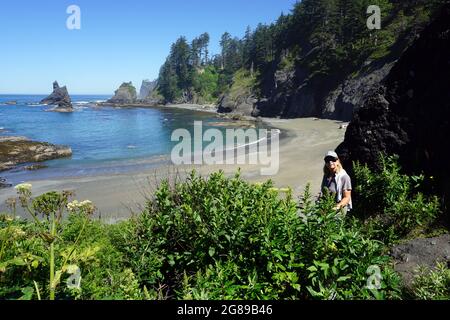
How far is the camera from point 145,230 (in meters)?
5.05

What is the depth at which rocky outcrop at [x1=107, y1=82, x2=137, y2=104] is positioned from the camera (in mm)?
140500

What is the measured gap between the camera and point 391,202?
667 centimetres

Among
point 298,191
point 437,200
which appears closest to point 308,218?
point 437,200

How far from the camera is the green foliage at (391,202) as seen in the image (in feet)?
20.4

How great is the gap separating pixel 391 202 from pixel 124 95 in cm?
14571

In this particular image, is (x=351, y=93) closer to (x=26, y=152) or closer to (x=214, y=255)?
(x=26, y=152)


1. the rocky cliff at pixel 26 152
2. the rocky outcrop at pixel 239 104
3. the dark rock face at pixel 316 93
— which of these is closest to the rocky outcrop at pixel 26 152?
the rocky cliff at pixel 26 152

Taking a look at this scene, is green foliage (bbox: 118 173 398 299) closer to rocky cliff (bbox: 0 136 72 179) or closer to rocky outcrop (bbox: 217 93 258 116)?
rocky cliff (bbox: 0 136 72 179)

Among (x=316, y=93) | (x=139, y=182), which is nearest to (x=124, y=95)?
(x=316, y=93)

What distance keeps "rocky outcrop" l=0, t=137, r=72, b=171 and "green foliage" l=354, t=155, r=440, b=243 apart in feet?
96.9

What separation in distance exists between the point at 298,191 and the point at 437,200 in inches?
409

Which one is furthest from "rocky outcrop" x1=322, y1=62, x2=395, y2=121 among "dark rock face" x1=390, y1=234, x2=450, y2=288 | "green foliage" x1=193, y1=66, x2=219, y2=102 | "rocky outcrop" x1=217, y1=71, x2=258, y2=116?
"green foliage" x1=193, y1=66, x2=219, y2=102

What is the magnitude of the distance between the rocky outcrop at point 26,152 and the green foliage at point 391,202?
2954 cm
